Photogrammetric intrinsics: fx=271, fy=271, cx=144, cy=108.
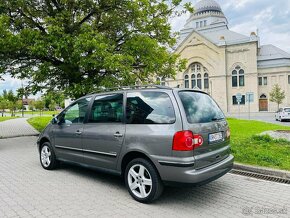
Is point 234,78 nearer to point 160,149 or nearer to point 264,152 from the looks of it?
point 264,152

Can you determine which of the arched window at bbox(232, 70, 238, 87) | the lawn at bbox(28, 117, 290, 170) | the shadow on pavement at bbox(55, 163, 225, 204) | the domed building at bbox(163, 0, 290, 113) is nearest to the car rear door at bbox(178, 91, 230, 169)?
the shadow on pavement at bbox(55, 163, 225, 204)

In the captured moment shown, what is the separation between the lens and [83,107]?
591 cm

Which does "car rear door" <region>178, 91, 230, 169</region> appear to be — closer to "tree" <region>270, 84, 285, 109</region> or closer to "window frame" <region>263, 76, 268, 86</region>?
"tree" <region>270, 84, 285, 109</region>

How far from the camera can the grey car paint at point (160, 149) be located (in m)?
4.14

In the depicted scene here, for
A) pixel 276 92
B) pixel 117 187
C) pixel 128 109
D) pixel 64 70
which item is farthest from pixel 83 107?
pixel 276 92

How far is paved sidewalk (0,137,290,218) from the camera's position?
4098 mm

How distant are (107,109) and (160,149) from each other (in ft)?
5.24

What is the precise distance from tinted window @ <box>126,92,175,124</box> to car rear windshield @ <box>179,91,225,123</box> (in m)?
0.28

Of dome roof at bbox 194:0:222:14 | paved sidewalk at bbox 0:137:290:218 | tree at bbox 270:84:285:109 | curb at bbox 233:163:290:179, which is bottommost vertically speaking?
paved sidewalk at bbox 0:137:290:218

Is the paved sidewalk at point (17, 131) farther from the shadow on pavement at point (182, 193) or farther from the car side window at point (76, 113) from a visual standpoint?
the shadow on pavement at point (182, 193)

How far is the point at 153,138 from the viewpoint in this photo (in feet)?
14.3

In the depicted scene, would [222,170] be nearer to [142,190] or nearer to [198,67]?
[142,190]

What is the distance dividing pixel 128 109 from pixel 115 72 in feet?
21.8

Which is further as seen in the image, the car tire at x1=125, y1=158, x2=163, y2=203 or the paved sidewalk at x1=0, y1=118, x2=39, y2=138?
the paved sidewalk at x1=0, y1=118, x2=39, y2=138
